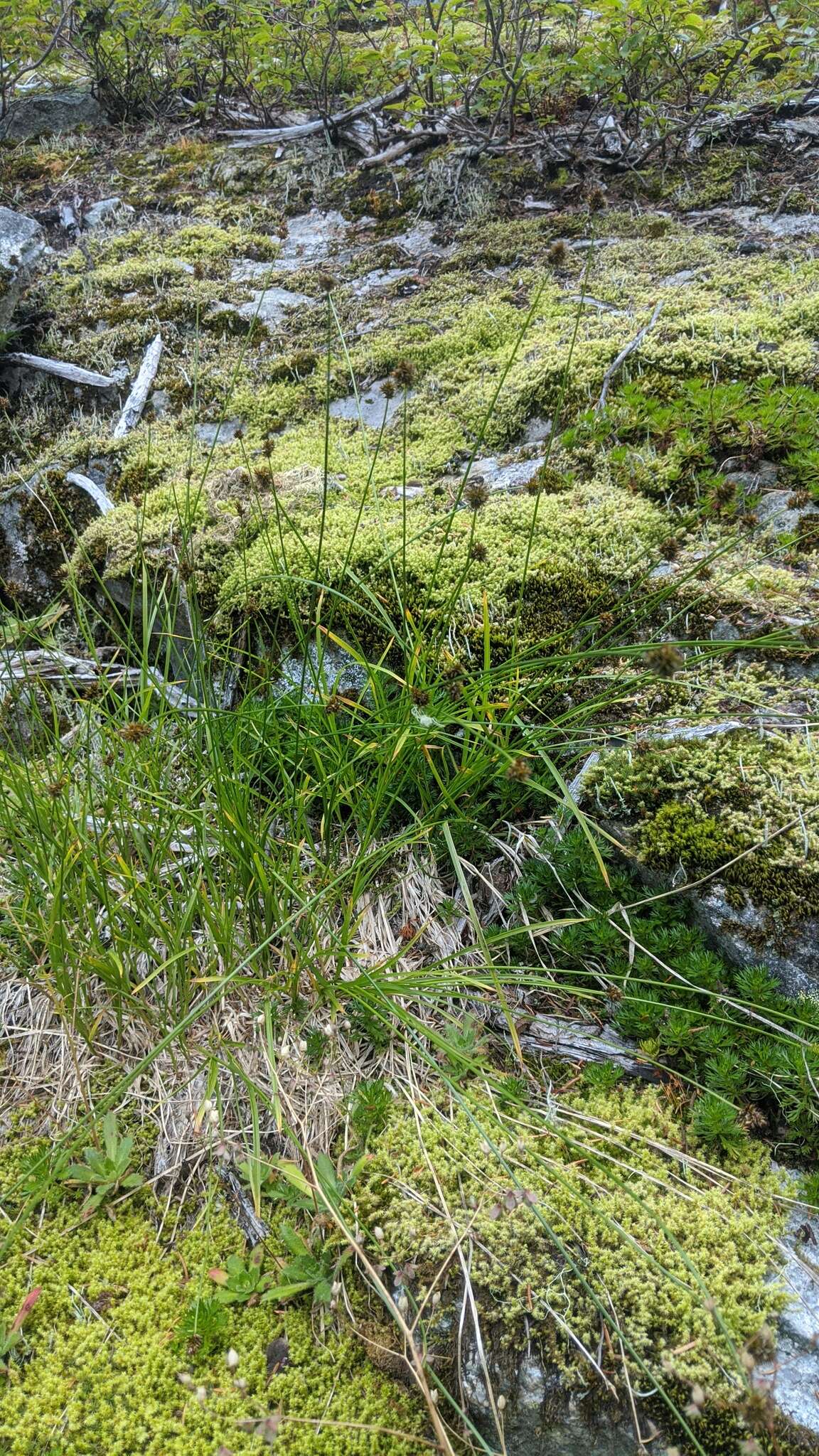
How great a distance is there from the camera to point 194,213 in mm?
7098

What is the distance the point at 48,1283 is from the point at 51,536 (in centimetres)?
383

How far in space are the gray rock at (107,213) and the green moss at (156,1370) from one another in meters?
7.63

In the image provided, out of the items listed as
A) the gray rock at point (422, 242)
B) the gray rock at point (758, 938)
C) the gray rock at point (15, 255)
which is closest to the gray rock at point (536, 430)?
the gray rock at point (422, 242)

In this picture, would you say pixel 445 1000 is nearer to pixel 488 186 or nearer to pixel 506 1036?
pixel 506 1036

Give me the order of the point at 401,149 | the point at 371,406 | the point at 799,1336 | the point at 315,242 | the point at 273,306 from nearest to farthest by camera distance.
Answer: the point at 799,1336
the point at 371,406
the point at 273,306
the point at 315,242
the point at 401,149

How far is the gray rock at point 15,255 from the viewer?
232 inches

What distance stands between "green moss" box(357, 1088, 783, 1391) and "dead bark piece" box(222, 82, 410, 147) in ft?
26.0

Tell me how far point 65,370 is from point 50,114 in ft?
17.0

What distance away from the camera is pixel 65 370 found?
564 cm

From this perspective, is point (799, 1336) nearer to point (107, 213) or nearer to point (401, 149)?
point (401, 149)

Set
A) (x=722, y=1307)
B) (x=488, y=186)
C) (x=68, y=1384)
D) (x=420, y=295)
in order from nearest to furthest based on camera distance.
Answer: (x=722, y=1307)
(x=68, y=1384)
(x=420, y=295)
(x=488, y=186)

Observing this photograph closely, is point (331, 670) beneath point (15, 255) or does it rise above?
beneath

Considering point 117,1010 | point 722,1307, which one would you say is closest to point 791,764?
point 722,1307

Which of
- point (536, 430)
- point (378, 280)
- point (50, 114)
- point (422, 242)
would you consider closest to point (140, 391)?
point (378, 280)
